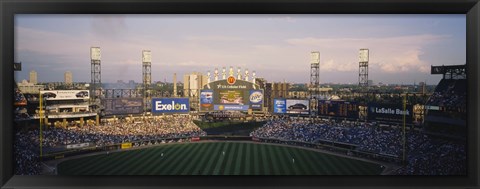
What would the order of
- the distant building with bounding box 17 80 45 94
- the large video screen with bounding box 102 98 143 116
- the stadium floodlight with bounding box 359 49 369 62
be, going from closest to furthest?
the distant building with bounding box 17 80 45 94
the stadium floodlight with bounding box 359 49 369 62
the large video screen with bounding box 102 98 143 116

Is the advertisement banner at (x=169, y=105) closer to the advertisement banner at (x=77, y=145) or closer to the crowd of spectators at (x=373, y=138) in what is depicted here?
the advertisement banner at (x=77, y=145)

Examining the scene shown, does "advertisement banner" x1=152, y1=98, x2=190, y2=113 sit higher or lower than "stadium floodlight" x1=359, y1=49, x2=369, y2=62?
lower

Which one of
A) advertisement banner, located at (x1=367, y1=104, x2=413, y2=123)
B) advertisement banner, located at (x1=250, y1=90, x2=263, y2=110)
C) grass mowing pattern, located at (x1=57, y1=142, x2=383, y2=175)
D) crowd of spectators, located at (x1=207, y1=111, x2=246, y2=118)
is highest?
advertisement banner, located at (x1=250, y1=90, x2=263, y2=110)

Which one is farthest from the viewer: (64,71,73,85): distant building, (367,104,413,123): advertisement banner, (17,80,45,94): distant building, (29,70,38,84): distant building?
(367,104,413,123): advertisement banner

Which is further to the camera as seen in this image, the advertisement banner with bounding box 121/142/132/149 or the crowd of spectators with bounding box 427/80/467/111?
the advertisement banner with bounding box 121/142/132/149

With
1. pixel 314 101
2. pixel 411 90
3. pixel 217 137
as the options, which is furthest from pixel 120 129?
pixel 411 90

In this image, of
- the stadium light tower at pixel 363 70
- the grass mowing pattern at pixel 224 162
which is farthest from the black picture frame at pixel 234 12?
the stadium light tower at pixel 363 70

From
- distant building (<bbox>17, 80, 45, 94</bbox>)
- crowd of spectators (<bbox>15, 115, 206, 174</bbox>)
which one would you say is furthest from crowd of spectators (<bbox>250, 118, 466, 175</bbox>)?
distant building (<bbox>17, 80, 45, 94</bbox>)

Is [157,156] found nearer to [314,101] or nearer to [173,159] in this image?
[173,159]

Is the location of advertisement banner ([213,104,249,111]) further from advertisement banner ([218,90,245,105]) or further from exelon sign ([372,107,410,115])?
exelon sign ([372,107,410,115])
